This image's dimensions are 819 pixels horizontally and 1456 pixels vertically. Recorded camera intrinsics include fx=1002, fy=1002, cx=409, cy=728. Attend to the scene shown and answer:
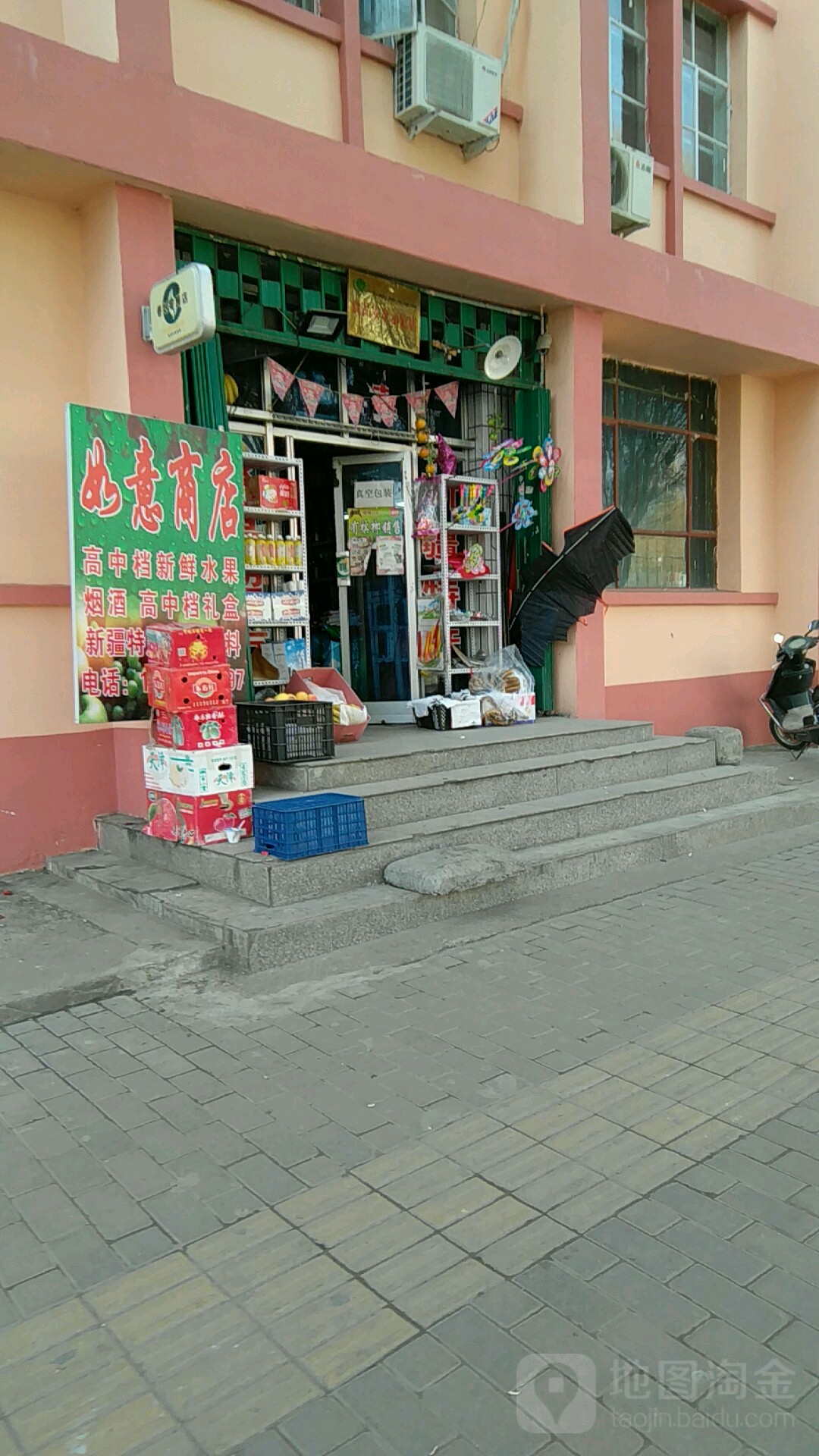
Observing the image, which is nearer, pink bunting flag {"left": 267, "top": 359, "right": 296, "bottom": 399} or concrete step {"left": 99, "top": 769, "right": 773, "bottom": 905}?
concrete step {"left": 99, "top": 769, "right": 773, "bottom": 905}

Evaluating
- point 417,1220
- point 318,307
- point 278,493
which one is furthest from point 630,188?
point 417,1220

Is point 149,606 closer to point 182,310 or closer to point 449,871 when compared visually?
point 182,310

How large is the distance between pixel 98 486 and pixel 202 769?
5.69 feet

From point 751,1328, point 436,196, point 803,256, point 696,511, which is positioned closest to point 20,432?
point 436,196

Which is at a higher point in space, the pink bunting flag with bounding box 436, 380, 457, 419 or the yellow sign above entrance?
the yellow sign above entrance

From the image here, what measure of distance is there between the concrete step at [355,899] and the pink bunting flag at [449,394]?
4.21m

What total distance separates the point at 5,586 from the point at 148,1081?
11.4ft

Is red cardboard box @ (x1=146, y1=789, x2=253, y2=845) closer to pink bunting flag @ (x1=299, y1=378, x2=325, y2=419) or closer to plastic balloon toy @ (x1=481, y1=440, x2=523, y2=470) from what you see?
pink bunting flag @ (x1=299, y1=378, x2=325, y2=419)

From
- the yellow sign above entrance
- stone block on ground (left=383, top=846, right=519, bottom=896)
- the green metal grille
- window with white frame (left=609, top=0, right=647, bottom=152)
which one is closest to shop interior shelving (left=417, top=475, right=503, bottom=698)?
the green metal grille

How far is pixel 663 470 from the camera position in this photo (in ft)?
35.8

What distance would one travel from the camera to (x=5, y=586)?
5.91 metres

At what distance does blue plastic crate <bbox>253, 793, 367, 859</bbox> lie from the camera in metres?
5.15

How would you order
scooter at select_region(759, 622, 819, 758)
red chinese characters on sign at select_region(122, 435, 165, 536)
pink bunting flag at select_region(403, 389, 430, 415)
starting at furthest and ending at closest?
scooter at select_region(759, 622, 819, 758), pink bunting flag at select_region(403, 389, 430, 415), red chinese characters on sign at select_region(122, 435, 165, 536)

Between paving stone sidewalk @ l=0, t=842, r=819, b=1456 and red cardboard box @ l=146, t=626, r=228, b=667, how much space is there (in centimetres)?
186
